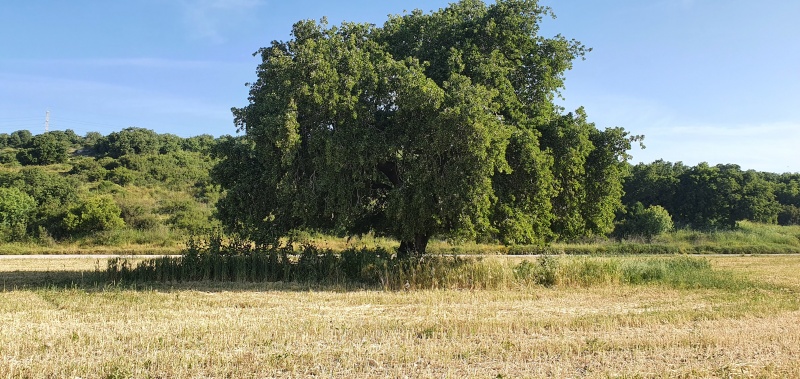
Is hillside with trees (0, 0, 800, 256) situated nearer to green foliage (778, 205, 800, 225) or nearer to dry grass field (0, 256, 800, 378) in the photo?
dry grass field (0, 256, 800, 378)

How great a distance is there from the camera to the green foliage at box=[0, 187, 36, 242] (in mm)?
35406

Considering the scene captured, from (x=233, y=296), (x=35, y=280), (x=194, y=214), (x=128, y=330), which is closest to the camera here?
(x=128, y=330)

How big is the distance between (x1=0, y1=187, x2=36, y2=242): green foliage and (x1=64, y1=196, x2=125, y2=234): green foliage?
290 cm

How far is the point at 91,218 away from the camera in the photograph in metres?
36.4

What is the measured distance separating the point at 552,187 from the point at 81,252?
92.4ft

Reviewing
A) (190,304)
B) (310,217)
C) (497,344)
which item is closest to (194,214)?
(310,217)

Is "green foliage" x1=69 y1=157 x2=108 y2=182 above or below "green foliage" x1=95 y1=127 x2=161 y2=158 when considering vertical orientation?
below

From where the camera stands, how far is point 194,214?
43.8m

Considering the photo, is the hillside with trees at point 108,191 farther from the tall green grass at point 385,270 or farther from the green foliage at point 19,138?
the tall green grass at point 385,270

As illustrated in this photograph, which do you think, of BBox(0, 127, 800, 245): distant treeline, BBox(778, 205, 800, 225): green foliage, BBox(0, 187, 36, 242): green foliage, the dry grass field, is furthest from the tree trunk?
BBox(778, 205, 800, 225): green foliage

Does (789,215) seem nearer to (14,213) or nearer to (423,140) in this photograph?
(423,140)

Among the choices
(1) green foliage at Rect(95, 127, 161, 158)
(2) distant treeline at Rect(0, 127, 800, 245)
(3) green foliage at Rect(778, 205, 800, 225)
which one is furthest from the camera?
(1) green foliage at Rect(95, 127, 161, 158)

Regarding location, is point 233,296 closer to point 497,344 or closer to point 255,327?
point 255,327

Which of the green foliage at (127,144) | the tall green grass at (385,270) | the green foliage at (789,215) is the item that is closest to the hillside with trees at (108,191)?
the green foliage at (127,144)
